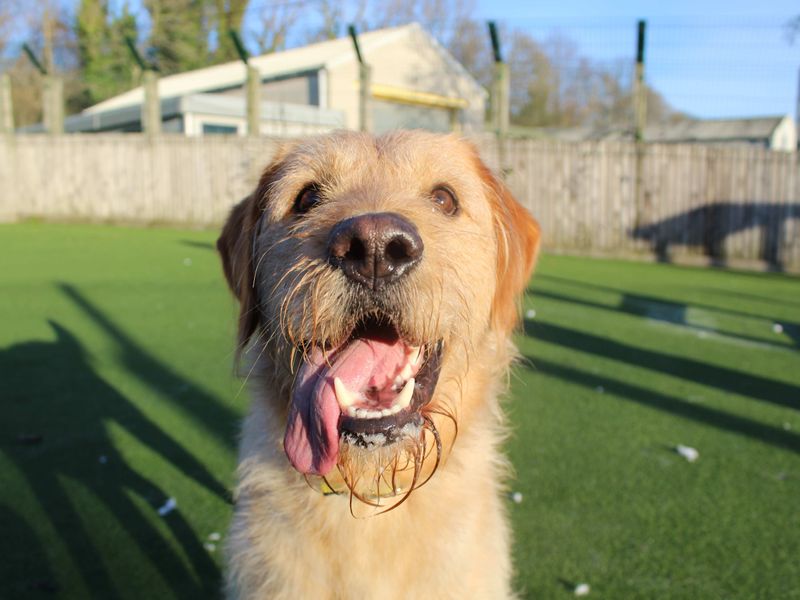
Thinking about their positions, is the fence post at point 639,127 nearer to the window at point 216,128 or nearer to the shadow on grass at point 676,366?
the shadow on grass at point 676,366

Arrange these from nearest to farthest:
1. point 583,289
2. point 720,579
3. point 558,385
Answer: point 720,579
point 558,385
point 583,289

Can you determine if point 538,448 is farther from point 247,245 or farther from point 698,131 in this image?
point 698,131

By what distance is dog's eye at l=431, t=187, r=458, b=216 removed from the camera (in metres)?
2.33

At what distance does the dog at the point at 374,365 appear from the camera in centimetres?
184

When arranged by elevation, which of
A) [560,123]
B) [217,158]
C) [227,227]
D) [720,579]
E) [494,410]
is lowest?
[720,579]

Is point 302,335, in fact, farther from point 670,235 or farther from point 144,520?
point 670,235

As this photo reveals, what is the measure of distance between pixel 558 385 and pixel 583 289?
428 cm

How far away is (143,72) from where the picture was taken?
48.9ft

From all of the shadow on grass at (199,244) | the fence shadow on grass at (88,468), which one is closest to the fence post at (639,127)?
the shadow on grass at (199,244)

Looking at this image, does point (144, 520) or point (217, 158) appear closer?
point (144, 520)

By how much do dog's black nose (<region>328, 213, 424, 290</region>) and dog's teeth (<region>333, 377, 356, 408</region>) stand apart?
10.7 inches

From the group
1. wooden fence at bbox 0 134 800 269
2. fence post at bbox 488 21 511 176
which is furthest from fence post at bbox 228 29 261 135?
fence post at bbox 488 21 511 176

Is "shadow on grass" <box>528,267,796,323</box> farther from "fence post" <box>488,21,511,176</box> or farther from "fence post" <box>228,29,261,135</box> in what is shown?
"fence post" <box>228,29,261,135</box>

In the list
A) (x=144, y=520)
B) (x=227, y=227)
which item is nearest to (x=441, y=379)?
(x=227, y=227)
